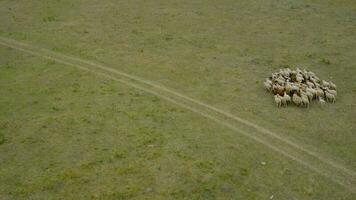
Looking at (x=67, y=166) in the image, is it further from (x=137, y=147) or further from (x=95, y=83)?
(x=95, y=83)

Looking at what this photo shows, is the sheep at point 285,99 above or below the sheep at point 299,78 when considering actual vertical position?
below

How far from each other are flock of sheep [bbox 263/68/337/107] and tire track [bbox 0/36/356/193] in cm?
217

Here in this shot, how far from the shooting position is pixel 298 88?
1753cm

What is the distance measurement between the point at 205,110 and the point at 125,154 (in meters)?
3.89

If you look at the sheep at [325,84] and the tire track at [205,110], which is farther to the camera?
the sheep at [325,84]

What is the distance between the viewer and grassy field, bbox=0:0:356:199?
13242 millimetres

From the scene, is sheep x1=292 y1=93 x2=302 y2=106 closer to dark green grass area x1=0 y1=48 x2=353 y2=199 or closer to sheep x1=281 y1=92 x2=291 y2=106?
sheep x1=281 y1=92 x2=291 y2=106

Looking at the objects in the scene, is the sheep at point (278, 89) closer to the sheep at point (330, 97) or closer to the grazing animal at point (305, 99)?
the grazing animal at point (305, 99)

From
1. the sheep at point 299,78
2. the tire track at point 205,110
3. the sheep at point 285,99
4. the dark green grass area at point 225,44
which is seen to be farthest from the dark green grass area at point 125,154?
the sheep at point 299,78

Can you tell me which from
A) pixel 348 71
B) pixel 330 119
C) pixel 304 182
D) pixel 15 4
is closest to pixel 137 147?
pixel 304 182

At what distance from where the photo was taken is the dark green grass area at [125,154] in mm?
12836

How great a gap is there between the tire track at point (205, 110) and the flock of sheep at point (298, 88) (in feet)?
7.13

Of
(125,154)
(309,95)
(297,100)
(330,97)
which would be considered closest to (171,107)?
(125,154)

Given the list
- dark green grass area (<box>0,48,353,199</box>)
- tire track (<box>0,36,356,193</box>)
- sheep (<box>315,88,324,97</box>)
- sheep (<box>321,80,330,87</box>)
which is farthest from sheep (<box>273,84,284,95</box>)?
dark green grass area (<box>0,48,353,199</box>)
